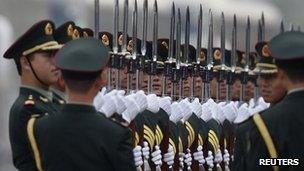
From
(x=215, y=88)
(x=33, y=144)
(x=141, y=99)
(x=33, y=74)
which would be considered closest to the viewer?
(x=33, y=144)

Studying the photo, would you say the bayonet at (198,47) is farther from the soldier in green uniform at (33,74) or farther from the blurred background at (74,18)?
the soldier in green uniform at (33,74)

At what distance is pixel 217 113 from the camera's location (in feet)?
13.9

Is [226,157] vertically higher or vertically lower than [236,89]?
lower

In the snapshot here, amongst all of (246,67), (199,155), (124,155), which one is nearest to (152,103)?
(199,155)

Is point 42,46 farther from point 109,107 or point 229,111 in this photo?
point 229,111

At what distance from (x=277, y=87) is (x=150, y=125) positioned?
1.13 metres

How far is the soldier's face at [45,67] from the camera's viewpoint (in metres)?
3.07

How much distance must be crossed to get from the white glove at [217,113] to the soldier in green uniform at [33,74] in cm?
126

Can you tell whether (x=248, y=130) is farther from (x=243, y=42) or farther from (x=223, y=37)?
(x=243, y=42)

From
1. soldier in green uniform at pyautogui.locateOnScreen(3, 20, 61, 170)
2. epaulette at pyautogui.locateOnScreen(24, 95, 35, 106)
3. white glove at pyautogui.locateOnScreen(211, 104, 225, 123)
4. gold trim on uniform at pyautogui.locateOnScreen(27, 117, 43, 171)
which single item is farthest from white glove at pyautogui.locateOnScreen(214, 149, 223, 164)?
gold trim on uniform at pyautogui.locateOnScreen(27, 117, 43, 171)

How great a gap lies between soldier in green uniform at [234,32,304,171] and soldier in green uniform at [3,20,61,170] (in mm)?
739

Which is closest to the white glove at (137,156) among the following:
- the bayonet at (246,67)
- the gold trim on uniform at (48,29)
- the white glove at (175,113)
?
the white glove at (175,113)

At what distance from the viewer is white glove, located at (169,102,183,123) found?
155 inches

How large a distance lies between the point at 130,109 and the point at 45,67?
557 millimetres
